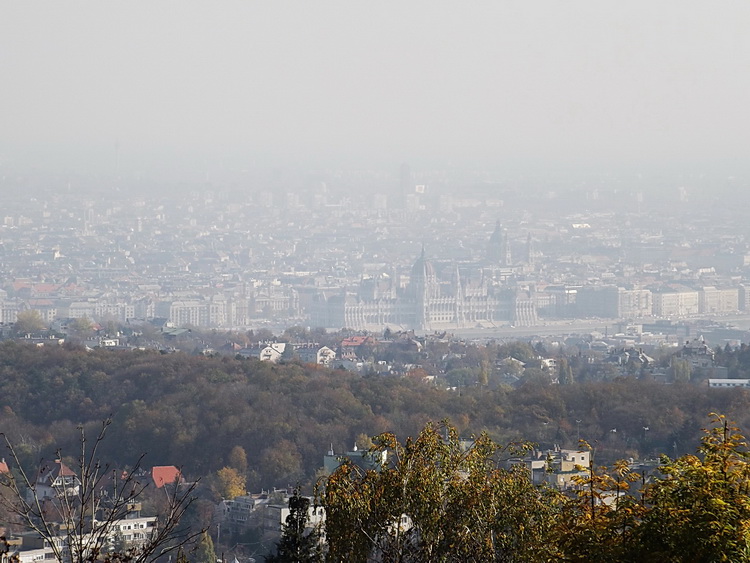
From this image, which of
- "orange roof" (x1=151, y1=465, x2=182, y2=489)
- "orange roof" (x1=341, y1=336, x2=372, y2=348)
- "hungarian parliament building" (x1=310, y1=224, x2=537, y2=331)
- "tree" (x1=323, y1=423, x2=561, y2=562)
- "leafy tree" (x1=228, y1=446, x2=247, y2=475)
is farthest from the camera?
"hungarian parliament building" (x1=310, y1=224, x2=537, y2=331)

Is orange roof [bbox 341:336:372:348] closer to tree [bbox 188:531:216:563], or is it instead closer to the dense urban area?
the dense urban area

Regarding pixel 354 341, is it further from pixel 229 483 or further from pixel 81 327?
pixel 229 483

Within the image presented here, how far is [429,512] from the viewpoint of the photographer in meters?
7.41

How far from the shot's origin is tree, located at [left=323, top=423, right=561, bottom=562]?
737 centimetres

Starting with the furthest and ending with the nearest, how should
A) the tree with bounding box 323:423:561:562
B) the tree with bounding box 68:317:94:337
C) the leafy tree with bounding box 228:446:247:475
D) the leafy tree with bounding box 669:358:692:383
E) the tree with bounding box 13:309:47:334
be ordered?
the tree with bounding box 68:317:94:337, the tree with bounding box 13:309:47:334, the leafy tree with bounding box 669:358:692:383, the leafy tree with bounding box 228:446:247:475, the tree with bounding box 323:423:561:562

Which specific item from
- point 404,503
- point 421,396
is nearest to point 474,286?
point 421,396

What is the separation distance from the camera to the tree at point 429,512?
7.37 m

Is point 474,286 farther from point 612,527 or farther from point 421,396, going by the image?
point 612,527

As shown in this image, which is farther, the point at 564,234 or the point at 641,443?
the point at 564,234

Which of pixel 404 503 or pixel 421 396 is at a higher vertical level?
pixel 404 503

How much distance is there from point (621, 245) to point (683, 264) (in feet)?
32.5

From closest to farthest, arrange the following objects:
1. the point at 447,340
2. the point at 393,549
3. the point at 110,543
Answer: the point at 393,549, the point at 110,543, the point at 447,340

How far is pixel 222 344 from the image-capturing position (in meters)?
53.4

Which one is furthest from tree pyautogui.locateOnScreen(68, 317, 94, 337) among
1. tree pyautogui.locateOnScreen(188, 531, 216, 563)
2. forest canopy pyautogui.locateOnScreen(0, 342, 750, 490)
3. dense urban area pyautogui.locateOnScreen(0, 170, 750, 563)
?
tree pyautogui.locateOnScreen(188, 531, 216, 563)
